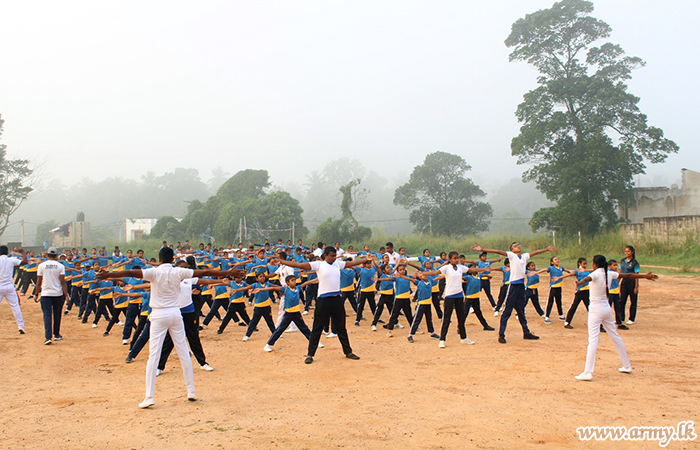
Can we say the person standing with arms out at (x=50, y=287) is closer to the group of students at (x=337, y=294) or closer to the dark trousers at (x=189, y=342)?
the group of students at (x=337, y=294)

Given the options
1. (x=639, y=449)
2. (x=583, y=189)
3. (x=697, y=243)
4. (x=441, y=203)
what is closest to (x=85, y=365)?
(x=639, y=449)

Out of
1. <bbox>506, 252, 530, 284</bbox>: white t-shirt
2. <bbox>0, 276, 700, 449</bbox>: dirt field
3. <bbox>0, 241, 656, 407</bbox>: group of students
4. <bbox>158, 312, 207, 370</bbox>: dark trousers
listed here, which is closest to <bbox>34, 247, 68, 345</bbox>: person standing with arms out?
<bbox>0, 241, 656, 407</bbox>: group of students

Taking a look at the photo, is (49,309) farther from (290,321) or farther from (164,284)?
(164,284)

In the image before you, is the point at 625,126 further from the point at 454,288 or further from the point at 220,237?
the point at 220,237

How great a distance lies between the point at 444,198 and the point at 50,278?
44.2 meters

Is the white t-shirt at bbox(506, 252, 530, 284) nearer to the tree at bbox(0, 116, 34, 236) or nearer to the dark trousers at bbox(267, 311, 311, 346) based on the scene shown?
the dark trousers at bbox(267, 311, 311, 346)

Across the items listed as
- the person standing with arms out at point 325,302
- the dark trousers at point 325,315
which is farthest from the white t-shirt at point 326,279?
the dark trousers at point 325,315

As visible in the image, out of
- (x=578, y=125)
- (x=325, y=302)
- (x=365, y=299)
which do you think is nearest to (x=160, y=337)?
(x=325, y=302)

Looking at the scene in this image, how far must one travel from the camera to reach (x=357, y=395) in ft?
21.9

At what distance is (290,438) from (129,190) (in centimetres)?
11917

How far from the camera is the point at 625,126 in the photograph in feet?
108

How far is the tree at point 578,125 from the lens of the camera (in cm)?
3225

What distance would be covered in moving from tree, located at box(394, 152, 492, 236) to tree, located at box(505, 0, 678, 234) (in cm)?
1485

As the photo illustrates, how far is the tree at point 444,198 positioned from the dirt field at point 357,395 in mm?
39262
